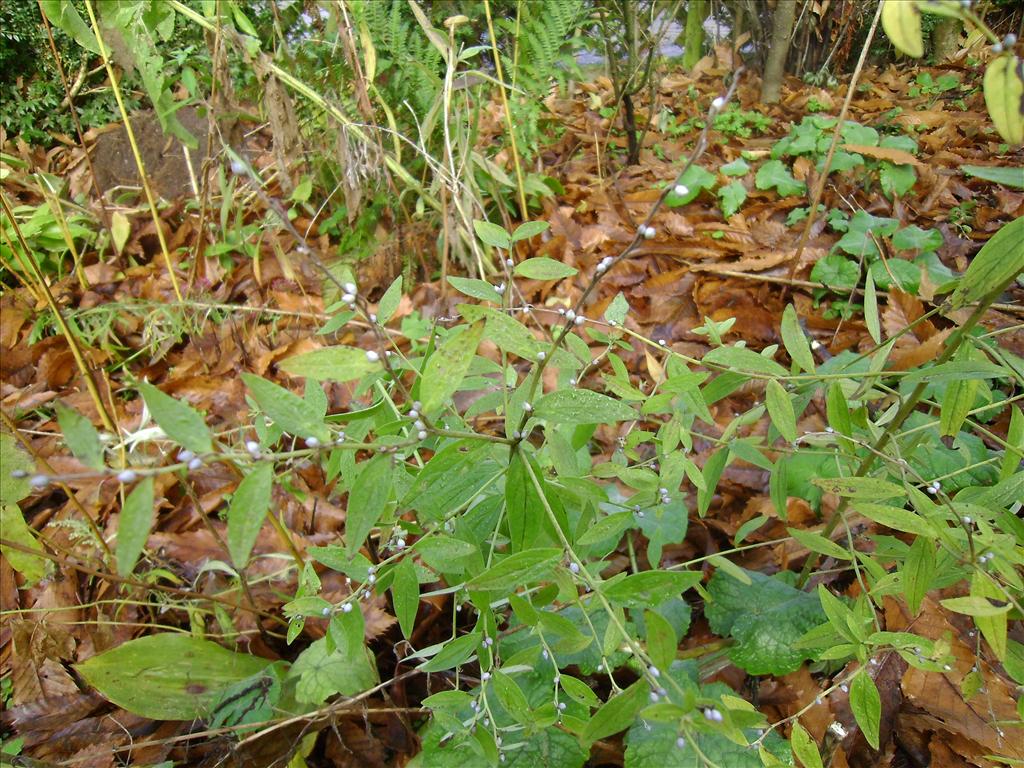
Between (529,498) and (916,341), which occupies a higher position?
(529,498)

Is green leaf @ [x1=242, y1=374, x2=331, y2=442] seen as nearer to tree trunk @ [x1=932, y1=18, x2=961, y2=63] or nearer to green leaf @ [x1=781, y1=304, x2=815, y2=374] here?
green leaf @ [x1=781, y1=304, x2=815, y2=374]

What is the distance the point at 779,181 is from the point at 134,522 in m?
2.26

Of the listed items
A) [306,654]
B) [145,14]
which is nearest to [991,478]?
[306,654]

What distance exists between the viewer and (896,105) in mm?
2814

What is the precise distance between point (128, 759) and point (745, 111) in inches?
121

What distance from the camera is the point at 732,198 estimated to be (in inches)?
84.0

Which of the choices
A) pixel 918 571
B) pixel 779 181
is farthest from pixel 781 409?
pixel 779 181

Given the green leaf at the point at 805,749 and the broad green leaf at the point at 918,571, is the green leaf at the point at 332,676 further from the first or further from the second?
the broad green leaf at the point at 918,571

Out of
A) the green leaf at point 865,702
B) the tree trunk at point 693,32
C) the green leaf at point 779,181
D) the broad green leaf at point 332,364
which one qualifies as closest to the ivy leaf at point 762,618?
the green leaf at point 865,702

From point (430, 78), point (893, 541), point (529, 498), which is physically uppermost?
point (430, 78)

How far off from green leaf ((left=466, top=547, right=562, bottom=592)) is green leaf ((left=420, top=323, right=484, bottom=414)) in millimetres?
166

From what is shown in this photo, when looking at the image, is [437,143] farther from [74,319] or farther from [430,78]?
[74,319]

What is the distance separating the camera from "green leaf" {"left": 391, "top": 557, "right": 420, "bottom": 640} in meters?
0.74

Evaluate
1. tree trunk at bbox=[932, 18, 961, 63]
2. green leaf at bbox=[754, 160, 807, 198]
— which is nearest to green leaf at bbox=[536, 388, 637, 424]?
green leaf at bbox=[754, 160, 807, 198]
